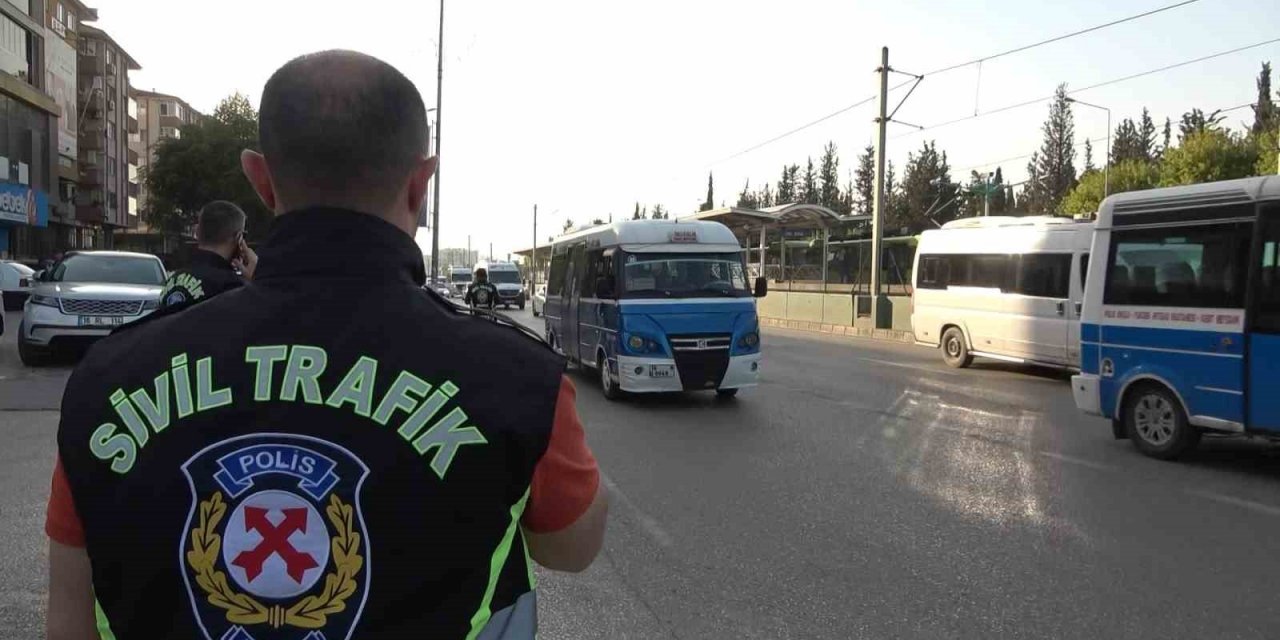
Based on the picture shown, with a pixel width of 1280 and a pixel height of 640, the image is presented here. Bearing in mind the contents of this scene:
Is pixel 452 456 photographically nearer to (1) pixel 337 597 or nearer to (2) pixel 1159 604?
(1) pixel 337 597

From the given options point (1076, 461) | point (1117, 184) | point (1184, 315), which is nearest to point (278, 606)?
point (1076, 461)

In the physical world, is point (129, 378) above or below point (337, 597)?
above

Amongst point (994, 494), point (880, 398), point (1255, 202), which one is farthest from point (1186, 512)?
point (880, 398)

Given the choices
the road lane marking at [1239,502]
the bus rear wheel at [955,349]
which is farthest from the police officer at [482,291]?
the road lane marking at [1239,502]

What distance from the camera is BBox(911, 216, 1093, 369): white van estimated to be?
50.0 feet

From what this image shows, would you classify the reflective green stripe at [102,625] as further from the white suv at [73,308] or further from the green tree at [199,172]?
the green tree at [199,172]

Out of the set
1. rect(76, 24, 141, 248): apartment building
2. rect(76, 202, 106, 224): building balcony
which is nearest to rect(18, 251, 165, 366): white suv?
rect(76, 202, 106, 224): building balcony

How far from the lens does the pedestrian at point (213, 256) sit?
5586 millimetres

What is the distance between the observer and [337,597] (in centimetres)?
129

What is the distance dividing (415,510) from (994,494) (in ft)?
22.2

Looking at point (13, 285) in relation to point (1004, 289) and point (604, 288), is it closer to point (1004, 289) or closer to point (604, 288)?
point (604, 288)

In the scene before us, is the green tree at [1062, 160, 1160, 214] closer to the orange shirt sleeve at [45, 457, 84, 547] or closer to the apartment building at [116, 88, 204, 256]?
the orange shirt sleeve at [45, 457, 84, 547]

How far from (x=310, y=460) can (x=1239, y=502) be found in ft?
25.4

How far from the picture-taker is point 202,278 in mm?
5582
